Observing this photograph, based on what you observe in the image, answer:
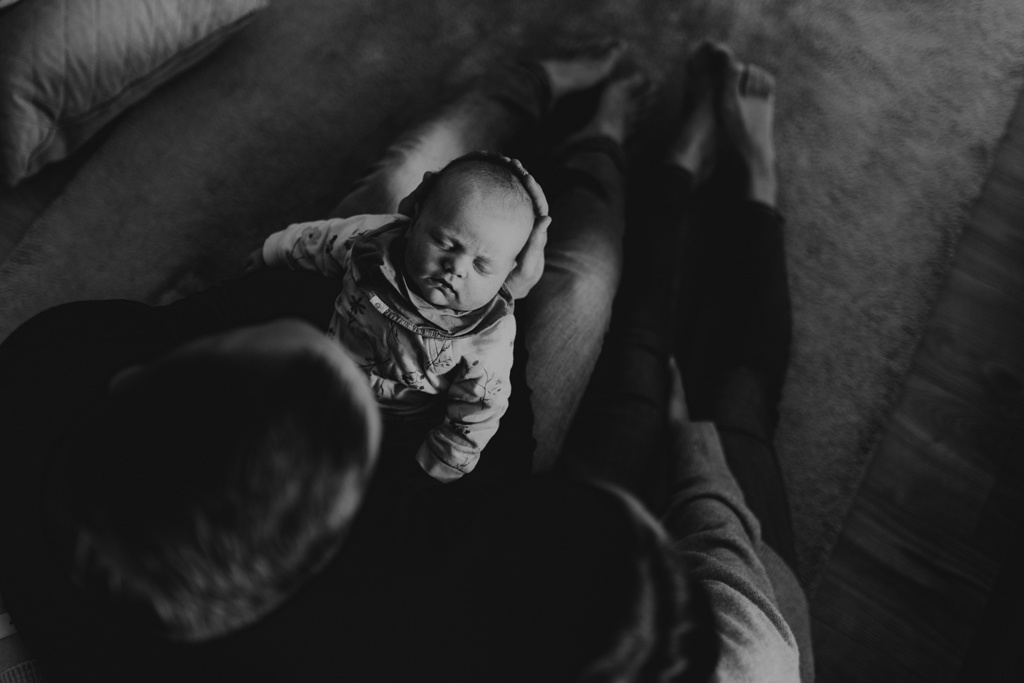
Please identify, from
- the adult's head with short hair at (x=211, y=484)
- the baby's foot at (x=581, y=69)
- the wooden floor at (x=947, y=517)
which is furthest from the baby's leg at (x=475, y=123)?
the wooden floor at (x=947, y=517)

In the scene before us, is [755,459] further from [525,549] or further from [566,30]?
[566,30]

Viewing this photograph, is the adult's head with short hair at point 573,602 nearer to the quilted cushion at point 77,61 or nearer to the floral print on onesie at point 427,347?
the floral print on onesie at point 427,347

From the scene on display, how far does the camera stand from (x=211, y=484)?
0.36 meters

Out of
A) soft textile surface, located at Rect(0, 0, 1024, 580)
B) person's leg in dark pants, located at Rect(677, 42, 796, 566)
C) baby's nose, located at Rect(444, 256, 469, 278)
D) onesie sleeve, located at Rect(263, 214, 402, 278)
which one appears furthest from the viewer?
soft textile surface, located at Rect(0, 0, 1024, 580)

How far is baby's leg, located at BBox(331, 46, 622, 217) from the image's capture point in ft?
3.32

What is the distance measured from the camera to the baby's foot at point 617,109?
3.96 ft

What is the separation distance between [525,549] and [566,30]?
1286 mm

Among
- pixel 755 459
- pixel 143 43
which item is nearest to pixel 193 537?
pixel 755 459

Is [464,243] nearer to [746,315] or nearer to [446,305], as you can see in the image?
[446,305]

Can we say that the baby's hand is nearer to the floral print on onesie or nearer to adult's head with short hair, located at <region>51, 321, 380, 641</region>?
the floral print on onesie

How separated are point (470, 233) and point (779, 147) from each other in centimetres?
92

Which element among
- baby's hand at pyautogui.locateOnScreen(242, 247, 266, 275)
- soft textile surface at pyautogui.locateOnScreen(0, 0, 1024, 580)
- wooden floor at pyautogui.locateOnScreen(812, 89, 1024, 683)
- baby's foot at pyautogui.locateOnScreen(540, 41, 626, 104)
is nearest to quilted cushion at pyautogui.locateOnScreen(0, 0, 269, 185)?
soft textile surface at pyautogui.locateOnScreen(0, 0, 1024, 580)

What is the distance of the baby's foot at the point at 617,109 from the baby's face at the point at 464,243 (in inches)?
22.4

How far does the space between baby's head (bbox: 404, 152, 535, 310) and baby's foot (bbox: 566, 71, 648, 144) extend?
55 cm
